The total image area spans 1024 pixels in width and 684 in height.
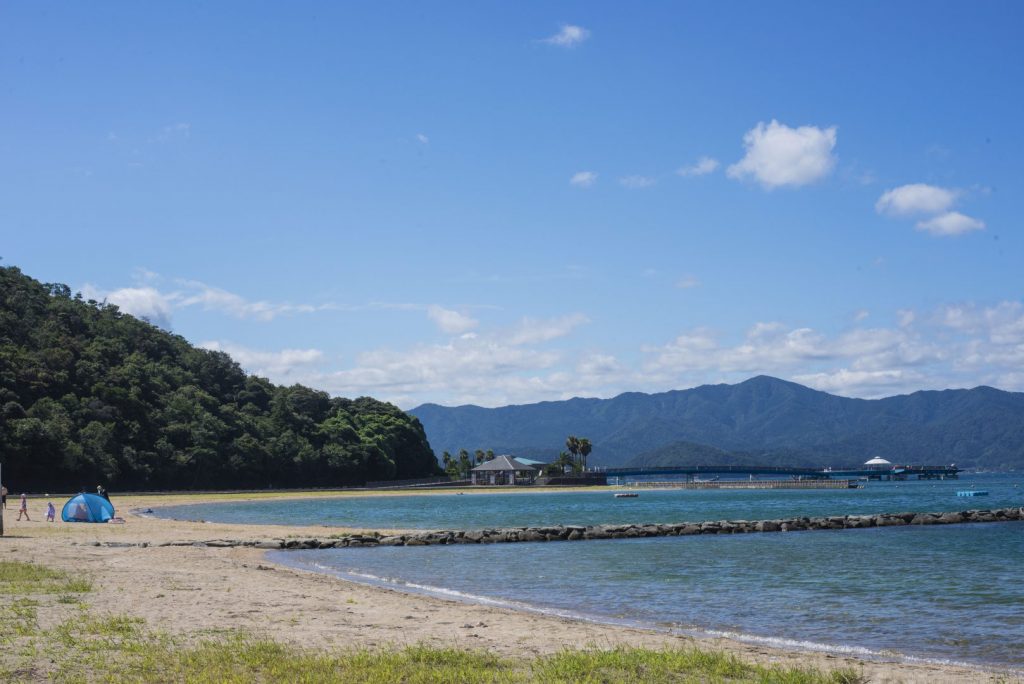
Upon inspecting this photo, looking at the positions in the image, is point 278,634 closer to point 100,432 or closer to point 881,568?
point 881,568

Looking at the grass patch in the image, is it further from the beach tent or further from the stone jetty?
the beach tent

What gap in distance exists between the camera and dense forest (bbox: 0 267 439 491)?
96812 mm

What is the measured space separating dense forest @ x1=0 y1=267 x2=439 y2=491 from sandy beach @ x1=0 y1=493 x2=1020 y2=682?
72875mm

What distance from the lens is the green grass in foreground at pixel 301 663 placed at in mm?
11328

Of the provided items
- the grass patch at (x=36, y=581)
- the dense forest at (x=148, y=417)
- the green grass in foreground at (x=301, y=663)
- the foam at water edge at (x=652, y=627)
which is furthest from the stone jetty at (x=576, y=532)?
the dense forest at (x=148, y=417)

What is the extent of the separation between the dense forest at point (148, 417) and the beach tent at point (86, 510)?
47.7m

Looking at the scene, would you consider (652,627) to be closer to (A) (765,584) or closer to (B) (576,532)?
(A) (765,584)

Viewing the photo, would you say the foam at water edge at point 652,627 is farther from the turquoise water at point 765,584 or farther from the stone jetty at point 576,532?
the stone jetty at point 576,532

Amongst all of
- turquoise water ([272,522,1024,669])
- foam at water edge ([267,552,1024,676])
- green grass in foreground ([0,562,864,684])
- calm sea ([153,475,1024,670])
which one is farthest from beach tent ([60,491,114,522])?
green grass in foreground ([0,562,864,684])

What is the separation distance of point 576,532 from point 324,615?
102 feet

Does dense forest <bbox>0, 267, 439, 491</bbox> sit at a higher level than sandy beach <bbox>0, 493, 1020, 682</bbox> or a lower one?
higher

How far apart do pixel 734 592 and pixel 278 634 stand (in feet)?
47.2

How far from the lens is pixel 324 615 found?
17766mm

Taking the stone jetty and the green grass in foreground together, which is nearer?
the green grass in foreground
